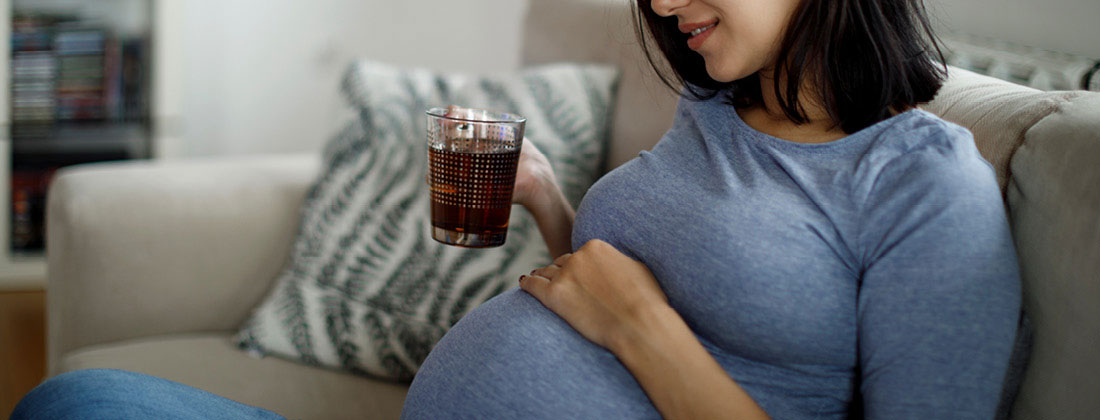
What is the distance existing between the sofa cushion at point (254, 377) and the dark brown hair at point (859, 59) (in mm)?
728

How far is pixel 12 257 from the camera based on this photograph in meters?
2.53

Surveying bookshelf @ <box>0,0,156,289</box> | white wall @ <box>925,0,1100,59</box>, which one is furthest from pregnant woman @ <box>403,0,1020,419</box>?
bookshelf @ <box>0,0,156,289</box>

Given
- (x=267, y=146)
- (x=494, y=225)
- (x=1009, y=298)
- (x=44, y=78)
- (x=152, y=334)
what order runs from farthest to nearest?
(x=267, y=146) < (x=44, y=78) < (x=152, y=334) < (x=494, y=225) < (x=1009, y=298)

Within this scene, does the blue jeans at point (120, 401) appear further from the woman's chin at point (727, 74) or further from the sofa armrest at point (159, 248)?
the woman's chin at point (727, 74)

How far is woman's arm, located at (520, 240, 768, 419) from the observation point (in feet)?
2.46

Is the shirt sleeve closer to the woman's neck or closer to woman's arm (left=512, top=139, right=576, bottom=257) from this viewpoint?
the woman's neck

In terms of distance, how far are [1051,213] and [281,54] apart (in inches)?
101

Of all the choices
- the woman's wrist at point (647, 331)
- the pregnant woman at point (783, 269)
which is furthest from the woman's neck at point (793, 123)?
the woman's wrist at point (647, 331)

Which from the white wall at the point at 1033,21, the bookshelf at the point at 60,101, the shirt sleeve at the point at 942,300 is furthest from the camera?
the bookshelf at the point at 60,101

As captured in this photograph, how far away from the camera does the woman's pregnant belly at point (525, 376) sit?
78cm

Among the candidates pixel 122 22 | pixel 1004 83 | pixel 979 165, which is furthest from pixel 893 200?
pixel 122 22

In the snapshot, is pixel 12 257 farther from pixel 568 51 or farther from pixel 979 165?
pixel 979 165

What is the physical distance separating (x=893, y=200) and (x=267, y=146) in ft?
8.50

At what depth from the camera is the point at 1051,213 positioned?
728mm
